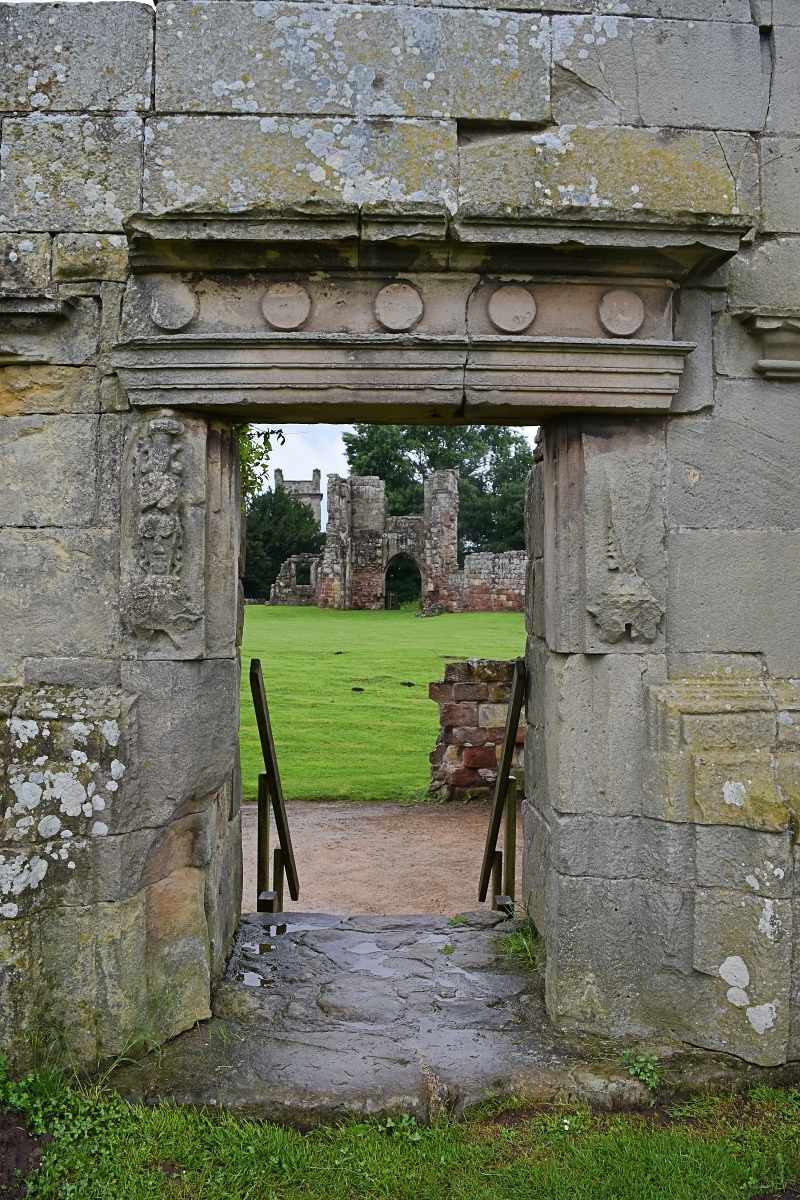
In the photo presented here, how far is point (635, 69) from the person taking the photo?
3195 millimetres

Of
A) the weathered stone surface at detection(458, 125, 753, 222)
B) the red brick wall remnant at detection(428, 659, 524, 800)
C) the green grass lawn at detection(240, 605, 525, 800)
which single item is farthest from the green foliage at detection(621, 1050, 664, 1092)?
the green grass lawn at detection(240, 605, 525, 800)

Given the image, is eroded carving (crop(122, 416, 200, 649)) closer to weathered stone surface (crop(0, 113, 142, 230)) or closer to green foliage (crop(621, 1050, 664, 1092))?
weathered stone surface (crop(0, 113, 142, 230))

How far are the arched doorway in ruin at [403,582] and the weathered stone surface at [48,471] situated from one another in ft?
98.0

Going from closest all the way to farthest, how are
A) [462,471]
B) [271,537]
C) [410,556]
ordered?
[410,556] < [271,537] < [462,471]

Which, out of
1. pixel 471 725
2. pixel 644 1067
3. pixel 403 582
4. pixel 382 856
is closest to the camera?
pixel 644 1067

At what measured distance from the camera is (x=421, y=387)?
312 cm

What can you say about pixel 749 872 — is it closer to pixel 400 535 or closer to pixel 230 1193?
pixel 230 1193

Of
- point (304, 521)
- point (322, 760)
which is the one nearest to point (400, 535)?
point (304, 521)

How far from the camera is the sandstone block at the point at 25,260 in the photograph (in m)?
3.17

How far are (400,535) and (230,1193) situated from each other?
94.8 feet

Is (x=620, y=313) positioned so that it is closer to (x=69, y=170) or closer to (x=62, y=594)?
(x=69, y=170)

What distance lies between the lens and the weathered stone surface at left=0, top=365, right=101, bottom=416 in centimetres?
321

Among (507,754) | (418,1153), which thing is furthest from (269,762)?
(418,1153)

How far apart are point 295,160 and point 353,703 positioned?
1014cm
